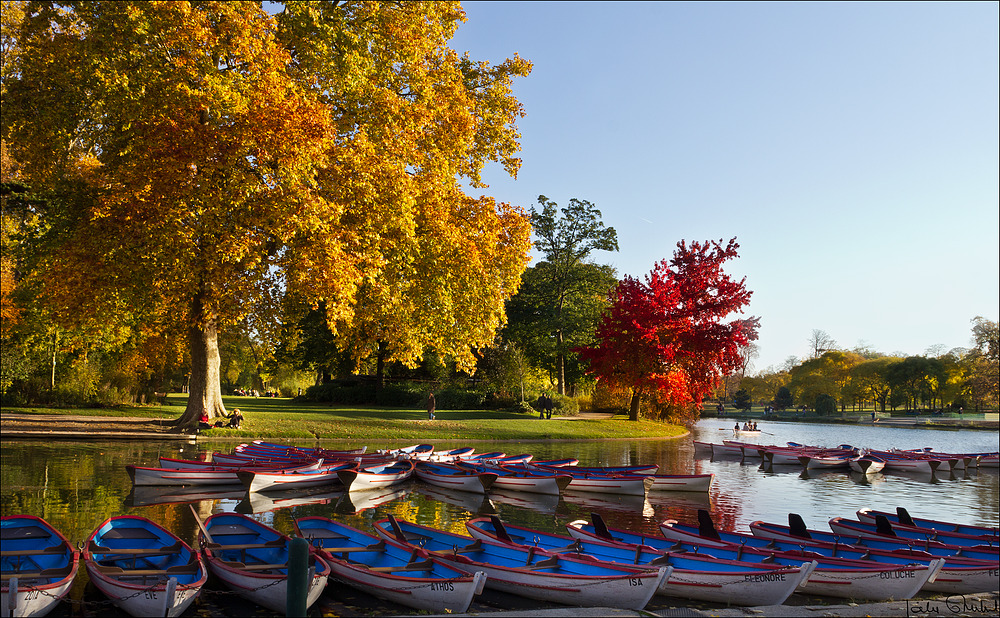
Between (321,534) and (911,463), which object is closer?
(321,534)

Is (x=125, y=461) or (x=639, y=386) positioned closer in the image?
(x=125, y=461)

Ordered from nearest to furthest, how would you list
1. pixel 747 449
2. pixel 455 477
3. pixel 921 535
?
pixel 921 535, pixel 455 477, pixel 747 449

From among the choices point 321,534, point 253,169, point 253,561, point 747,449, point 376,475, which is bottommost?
point 747,449

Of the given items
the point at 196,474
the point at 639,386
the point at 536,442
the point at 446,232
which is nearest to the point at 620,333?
the point at 639,386

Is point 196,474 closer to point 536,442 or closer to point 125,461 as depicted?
point 125,461

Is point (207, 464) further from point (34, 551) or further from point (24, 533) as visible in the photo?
point (34, 551)

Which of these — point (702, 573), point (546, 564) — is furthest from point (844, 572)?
point (546, 564)

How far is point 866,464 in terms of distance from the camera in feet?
96.9

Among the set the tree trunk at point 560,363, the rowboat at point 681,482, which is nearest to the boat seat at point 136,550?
the rowboat at point 681,482

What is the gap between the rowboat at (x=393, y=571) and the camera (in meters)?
8.87

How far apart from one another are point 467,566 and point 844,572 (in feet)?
18.4

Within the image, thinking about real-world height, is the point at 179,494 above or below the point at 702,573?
below

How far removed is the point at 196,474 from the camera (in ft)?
61.7

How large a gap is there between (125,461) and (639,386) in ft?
92.7
